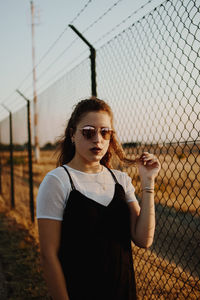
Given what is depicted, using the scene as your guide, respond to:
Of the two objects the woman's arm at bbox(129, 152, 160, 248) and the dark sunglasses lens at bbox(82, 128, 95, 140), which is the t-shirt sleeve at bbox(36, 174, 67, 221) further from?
the woman's arm at bbox(129, 152, 160, 248)

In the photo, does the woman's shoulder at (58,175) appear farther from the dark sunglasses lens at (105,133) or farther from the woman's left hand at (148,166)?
the woman's left hand at (148,166)

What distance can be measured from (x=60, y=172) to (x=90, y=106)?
0.41m

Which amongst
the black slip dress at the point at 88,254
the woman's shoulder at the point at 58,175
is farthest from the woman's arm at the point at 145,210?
the woman's shoulder at the point at 58,175

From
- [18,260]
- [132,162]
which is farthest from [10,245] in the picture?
[132,162]

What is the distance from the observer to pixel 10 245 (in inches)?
201

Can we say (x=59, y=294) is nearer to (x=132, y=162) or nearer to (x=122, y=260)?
(x=122, y=260)

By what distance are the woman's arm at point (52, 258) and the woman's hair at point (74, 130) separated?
0.55 metres

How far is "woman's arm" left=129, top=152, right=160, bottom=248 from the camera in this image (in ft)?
5.42

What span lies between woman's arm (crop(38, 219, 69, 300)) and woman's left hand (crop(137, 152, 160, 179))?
22.1 inches

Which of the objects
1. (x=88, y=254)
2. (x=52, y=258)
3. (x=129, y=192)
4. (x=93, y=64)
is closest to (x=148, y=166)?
(x=129, y=192)

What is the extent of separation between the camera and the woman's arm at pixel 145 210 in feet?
5.42

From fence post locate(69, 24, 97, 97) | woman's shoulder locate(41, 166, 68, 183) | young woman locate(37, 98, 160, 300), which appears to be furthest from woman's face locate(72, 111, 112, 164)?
fence post locate(69, 24, 97, 97)

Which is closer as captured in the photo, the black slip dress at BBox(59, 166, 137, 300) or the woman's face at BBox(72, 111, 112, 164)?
the black slip dress at BBox(59, 166, 137, 300)

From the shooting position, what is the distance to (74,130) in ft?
5.89
